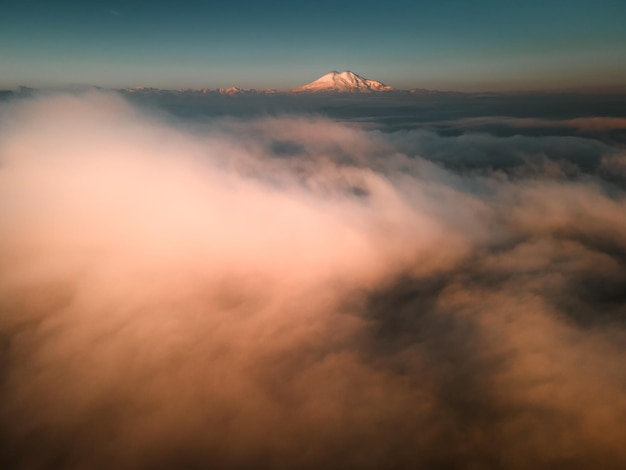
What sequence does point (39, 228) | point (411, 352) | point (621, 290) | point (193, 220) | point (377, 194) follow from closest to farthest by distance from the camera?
point (411, 352)
point (621, 290)
point (39, 228)
point (193, 220)
point (377, 194)

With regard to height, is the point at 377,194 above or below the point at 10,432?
above

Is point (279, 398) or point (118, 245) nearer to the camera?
point (279, 398)

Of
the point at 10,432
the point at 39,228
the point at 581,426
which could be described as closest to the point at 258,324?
the point at 10,432

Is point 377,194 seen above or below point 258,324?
above

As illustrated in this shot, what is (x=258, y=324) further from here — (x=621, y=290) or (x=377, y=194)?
(x=377, y=194)

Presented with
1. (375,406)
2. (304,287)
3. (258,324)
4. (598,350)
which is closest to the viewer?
(375,406)

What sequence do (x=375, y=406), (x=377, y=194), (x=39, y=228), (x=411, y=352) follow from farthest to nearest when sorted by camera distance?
1. (x=377, y=194)
2. (x=39, y=228)
3. (x=411, y=352)
4. (x=375, y=406)

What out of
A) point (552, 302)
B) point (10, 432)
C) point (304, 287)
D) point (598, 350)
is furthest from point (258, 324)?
point (552, 302)

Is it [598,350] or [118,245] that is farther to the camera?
[118,245]

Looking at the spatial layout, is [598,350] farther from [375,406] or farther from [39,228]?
[39,228]
